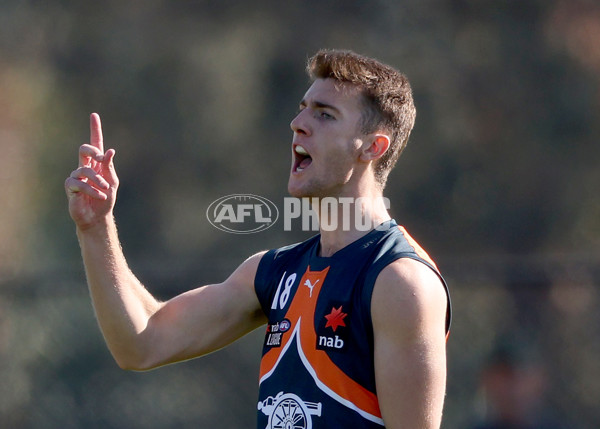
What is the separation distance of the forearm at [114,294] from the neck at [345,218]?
0.67 m

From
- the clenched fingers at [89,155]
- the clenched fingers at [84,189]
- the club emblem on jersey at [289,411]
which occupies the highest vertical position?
the clenched fingers at [89,155]

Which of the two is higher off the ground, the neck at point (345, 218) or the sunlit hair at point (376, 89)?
the sunlit hair at point (376, 89)

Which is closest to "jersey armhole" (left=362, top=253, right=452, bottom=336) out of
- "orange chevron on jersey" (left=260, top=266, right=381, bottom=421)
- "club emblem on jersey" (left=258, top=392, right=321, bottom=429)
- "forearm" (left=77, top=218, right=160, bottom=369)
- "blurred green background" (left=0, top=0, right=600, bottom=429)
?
"orange chevron on jersey" (left=260, top=266, right=381, bottom=421)

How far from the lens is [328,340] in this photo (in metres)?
2.89

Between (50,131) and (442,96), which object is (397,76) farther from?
(50,131)

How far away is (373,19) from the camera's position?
633 centimetres

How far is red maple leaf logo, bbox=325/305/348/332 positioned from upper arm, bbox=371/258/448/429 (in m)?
0.13

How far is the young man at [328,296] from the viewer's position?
2750mm

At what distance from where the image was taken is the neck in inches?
125

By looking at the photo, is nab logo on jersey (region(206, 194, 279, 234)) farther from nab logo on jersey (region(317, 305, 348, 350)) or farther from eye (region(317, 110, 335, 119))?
nab logo on jersey (region(317, 305, 348, 350))

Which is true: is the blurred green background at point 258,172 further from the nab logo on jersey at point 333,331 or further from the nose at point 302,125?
the nab logo on jersey at point 333,331

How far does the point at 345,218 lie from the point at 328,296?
34cm

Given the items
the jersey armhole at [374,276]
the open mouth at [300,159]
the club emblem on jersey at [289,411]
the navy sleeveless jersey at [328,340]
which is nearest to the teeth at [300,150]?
the open mouth at [300,159]

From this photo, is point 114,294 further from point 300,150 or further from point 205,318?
point 300,150
